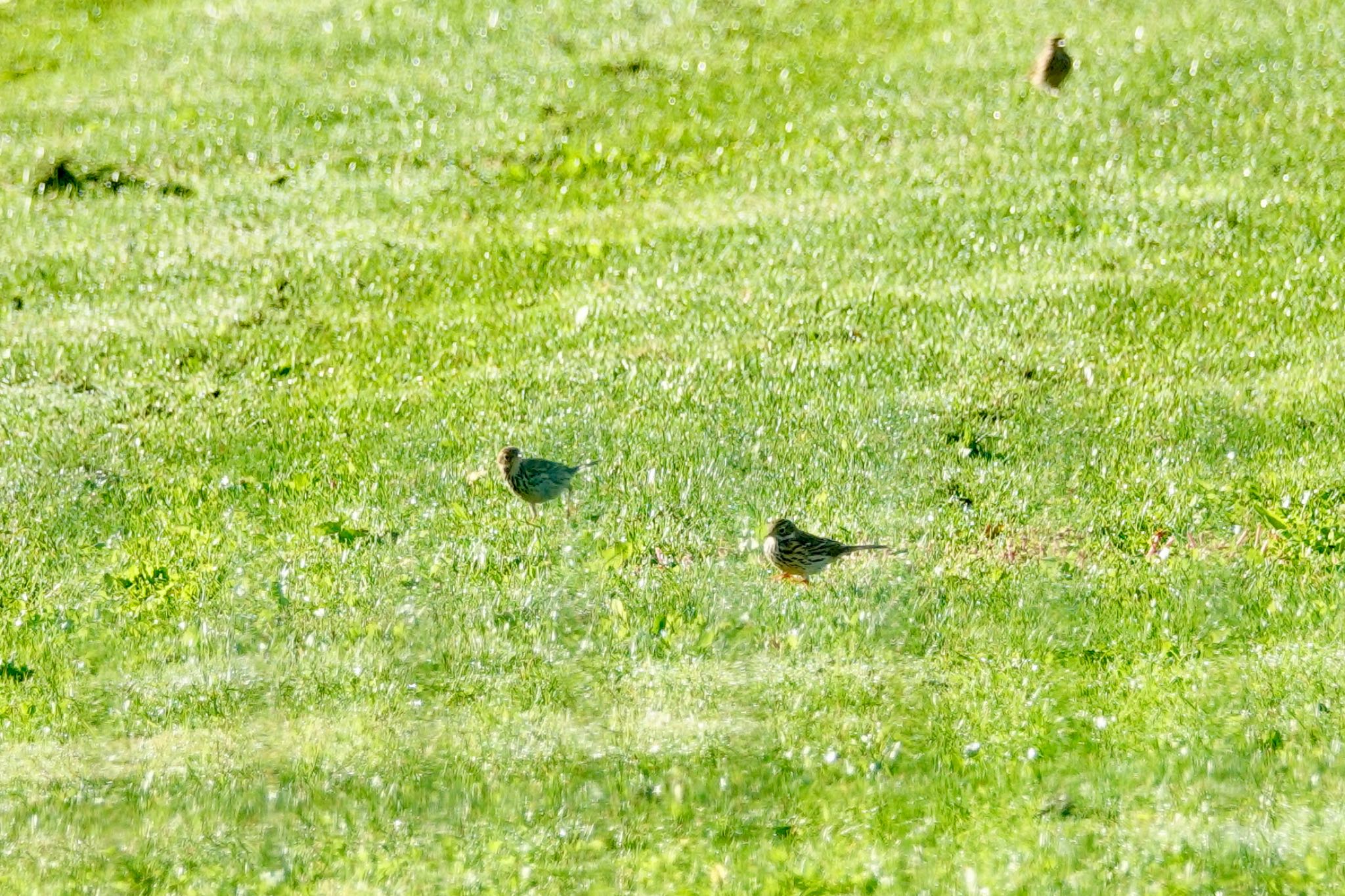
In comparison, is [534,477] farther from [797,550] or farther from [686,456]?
[797,550]

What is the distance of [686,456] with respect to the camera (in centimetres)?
1286

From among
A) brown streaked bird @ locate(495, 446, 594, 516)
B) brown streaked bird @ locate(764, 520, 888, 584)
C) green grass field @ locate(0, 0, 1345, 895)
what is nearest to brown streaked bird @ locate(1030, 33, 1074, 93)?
green grass field @ locate(0, 0, 1345, 895)

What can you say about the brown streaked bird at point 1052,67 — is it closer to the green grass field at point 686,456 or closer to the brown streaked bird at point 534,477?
the green grass field at point 686,456

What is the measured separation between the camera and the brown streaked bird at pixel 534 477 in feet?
38.8

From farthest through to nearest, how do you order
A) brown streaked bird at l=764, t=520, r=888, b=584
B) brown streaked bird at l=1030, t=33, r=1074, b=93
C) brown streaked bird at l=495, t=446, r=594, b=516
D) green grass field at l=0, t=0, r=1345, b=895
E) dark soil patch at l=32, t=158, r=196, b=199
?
1. dark soil patch at l=32, t=158, r=196, b=199
2. brown streaked bird at l=1030, t=33, r=1074, b=93
3. brown streaked bird at l=495, t=446, r=594, b=516
4. brown streaked bird at l=764, t=520, r=888, b=584
5. green grass field at l=0, t=0, r=1345, b=895

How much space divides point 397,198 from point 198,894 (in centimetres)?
1339

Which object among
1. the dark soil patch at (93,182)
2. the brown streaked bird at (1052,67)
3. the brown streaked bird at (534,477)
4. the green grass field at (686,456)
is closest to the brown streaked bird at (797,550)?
the green grass field at (686,456)

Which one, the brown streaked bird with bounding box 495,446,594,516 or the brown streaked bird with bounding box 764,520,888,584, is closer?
the brown streaked bird with bounding box 764,520,888,584

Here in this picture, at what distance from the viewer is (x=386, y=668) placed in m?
10.2

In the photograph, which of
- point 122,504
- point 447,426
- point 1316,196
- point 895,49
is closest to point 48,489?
point 122,504

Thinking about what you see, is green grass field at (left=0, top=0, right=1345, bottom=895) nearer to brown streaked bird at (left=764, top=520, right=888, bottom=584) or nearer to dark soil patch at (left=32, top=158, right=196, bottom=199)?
dark soil patch at (left=32, top=158, right=196, bottom=199)

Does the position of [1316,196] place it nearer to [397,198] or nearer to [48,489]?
[397,198]

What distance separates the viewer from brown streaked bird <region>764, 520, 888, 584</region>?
1055 cm

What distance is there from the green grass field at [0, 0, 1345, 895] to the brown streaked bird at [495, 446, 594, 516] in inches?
9.9
